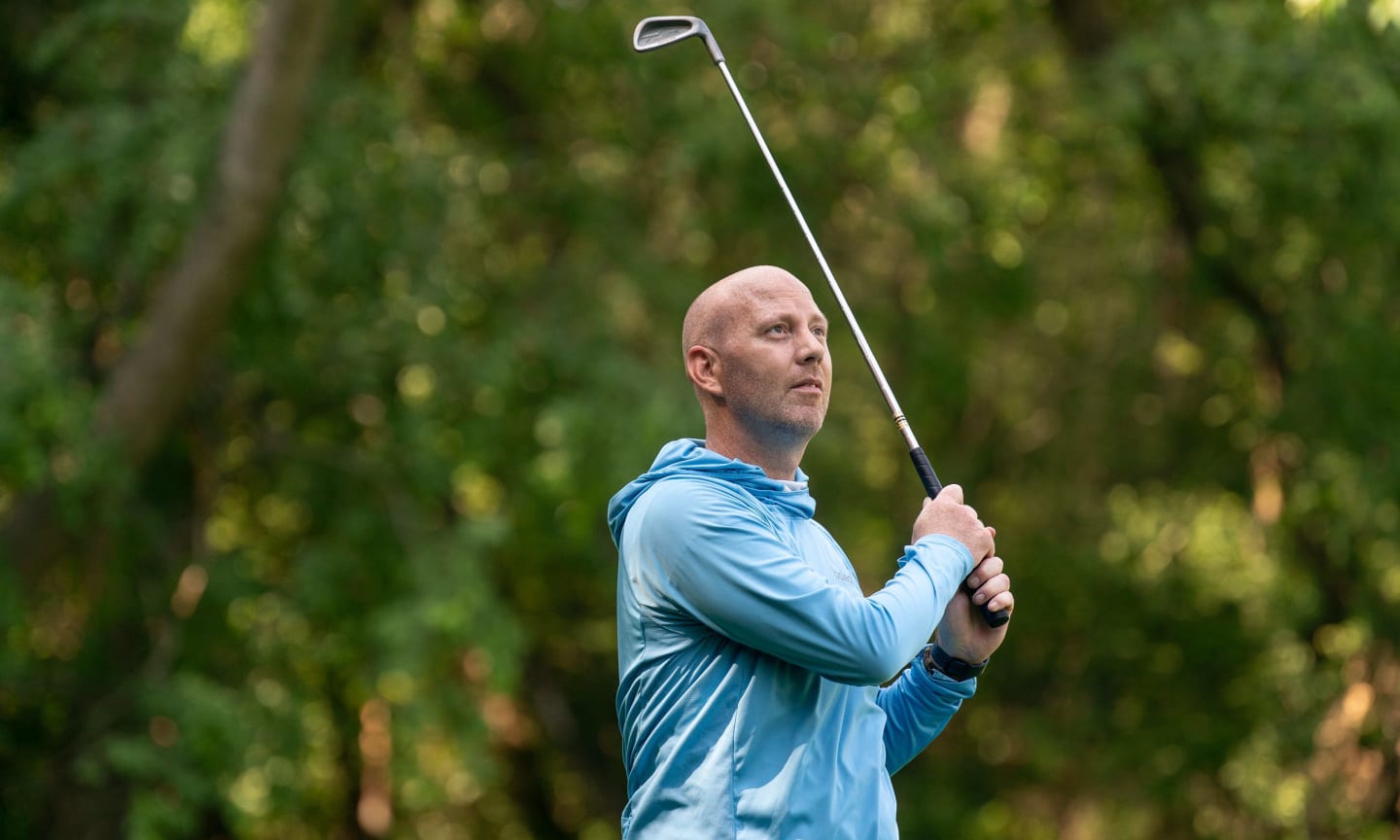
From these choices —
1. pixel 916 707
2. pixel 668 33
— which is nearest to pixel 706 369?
pixel 916 707

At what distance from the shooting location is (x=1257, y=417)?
1229 cm

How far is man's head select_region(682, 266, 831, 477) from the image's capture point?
9.36 feet

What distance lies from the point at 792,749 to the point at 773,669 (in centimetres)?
12

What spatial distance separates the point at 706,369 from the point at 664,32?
1268mm

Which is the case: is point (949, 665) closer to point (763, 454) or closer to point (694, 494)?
point (763, 454)

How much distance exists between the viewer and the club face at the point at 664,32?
373 centimetres

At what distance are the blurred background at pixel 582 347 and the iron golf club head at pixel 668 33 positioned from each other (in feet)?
16.6

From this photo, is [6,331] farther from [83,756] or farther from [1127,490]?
[1127,490]

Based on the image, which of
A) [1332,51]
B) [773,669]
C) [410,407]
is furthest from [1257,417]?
[773,669]

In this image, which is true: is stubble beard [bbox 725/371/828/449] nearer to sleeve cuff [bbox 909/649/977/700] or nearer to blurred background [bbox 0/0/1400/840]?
sleeve cuff [bbox 909/649/977/700]

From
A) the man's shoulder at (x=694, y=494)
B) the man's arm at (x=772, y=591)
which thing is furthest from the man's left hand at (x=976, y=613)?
the man's shoulder at (x=694, y=494)

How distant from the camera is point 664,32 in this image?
390cm

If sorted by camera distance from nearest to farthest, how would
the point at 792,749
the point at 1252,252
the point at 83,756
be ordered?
the point at 792,749
the point at 83,756
the point at 1252,252

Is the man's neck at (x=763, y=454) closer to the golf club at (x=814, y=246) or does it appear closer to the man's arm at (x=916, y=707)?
the golf club at (x=814, y=246)
